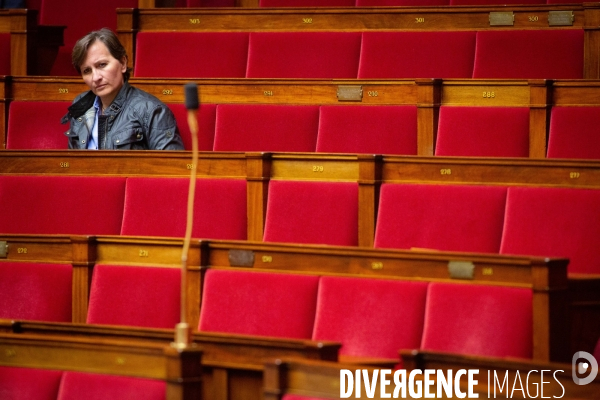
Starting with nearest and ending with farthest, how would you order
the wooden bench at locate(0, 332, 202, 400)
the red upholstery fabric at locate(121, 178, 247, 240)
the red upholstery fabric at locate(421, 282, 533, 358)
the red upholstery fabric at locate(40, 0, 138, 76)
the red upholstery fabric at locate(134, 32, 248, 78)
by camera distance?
1. the wooden bench at locate(0, 332, 202, 400)
2. the red upholstery fabric at locate(421, 282, 533, 358)
3. the red upholstery fabric at locate(121, 178, 247, 240)
4. the red upholstery fabric at locate(134, 32, 248, 78)
5. the red upholstery fabric at locate(40, 0, 138, 76)

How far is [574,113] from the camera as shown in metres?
0.85

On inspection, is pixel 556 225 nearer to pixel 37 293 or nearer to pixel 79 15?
pixel 37 293

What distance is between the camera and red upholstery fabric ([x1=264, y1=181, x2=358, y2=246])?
0.77m

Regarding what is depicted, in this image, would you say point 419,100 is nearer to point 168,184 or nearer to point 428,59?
point 428,59

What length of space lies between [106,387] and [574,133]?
48 centimetres

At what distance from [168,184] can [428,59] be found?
296 mm

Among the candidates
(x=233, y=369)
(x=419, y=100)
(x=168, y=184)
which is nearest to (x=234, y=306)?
(x=233, y=369)

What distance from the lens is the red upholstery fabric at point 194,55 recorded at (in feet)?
3.40

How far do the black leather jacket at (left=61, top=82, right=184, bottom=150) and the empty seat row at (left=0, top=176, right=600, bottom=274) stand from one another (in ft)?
0.23

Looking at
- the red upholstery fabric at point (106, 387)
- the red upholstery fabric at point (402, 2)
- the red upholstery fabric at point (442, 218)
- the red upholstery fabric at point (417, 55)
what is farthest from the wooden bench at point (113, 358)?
the red upholstery fabric at point (402, 2)

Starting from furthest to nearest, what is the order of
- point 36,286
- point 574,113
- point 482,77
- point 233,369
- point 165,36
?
point 165,36 < point 482,77 < point 574,113 < point 36,286 < point 233,369

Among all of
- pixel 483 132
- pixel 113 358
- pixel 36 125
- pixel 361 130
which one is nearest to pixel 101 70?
pixel 36 125

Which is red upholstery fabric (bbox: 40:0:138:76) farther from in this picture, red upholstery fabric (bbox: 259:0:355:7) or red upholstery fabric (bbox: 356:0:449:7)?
red upholstery fabric (bbox: 356:0:449:7)

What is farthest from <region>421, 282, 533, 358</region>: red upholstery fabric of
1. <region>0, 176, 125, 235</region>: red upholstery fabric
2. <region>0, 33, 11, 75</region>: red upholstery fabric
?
<region>0, 33, 11, 75</region>: red upholstery fabric
